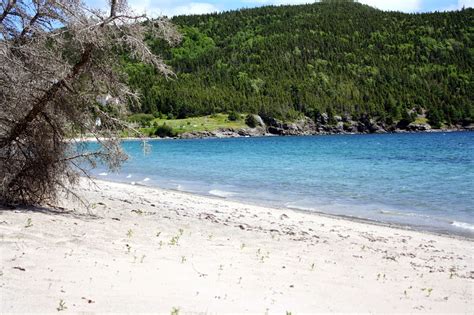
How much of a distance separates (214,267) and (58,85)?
559 centimetres

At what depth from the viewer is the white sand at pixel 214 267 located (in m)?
6.25

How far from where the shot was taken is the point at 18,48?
994 centimetres

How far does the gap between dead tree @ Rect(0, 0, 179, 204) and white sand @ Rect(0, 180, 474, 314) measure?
123 centimetres

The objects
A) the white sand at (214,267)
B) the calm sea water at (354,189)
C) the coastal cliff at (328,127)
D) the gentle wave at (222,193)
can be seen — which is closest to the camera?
the white sand at (214,267)

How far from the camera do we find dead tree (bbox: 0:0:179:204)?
33.9ft

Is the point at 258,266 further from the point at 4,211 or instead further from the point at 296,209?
the point at 296,209

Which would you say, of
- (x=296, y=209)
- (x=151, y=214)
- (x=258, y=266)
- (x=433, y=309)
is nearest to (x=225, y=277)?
(x=258, y=266)

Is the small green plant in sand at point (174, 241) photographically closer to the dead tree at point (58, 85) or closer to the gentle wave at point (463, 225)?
the dead tree at point (58, 85)

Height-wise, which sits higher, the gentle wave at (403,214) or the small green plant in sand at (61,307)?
the small green plant in sand at (61,307)

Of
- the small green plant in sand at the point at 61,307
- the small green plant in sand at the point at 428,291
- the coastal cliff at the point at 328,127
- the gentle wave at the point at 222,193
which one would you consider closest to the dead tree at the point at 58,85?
the small green plant in sand at the point at 61,307

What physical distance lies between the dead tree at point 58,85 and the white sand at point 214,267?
1.23 metres

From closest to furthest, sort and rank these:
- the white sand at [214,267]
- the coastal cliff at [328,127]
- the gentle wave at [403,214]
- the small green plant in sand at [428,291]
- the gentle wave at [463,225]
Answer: the white sand at [214,267] → the small green plant in sand at [428,291] → the gentle wave at [463,225] → the gentle wave at [403,214] → the coastal cliff at [328,127]

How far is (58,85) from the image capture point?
34.9 feet

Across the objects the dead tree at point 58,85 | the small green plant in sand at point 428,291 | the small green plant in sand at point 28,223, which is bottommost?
the small green plant in sand at point 428,291
